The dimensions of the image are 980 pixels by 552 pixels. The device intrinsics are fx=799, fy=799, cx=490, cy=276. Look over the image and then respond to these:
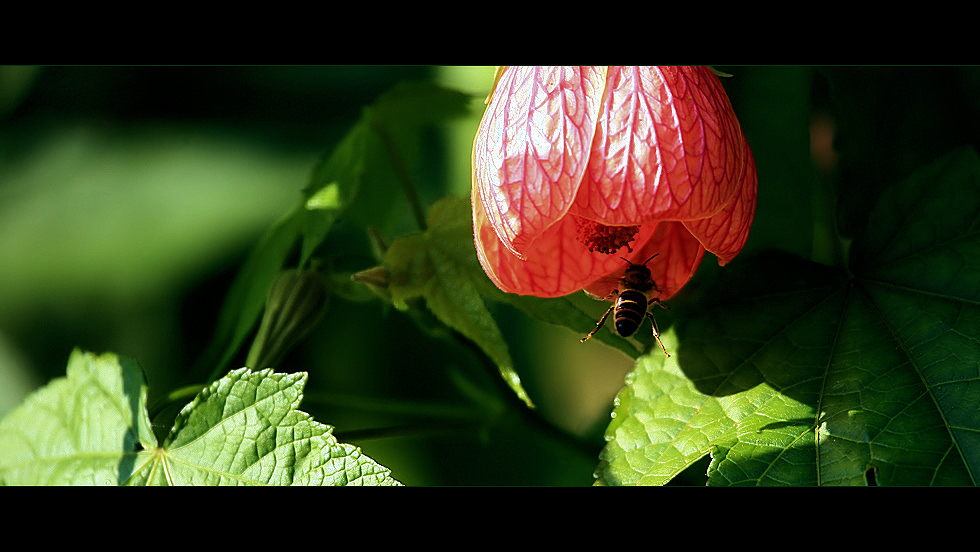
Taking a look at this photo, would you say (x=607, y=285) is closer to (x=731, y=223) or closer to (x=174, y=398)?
(x=731, y=223)

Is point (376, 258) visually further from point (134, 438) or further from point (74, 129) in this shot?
point (74, 129)

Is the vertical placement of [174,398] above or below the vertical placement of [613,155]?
below

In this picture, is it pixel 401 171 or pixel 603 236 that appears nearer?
pixel 603 236

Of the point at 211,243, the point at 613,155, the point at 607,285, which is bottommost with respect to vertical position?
the point at 211,243

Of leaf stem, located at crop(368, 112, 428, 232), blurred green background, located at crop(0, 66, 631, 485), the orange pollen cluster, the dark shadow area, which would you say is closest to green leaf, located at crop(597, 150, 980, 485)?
the dark shadow area

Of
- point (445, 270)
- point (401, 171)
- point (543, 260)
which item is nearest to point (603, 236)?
point (543, 260)

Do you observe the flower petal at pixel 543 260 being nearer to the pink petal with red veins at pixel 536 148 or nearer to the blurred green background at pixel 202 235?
the pink petal with red veins at pixel 536 148
